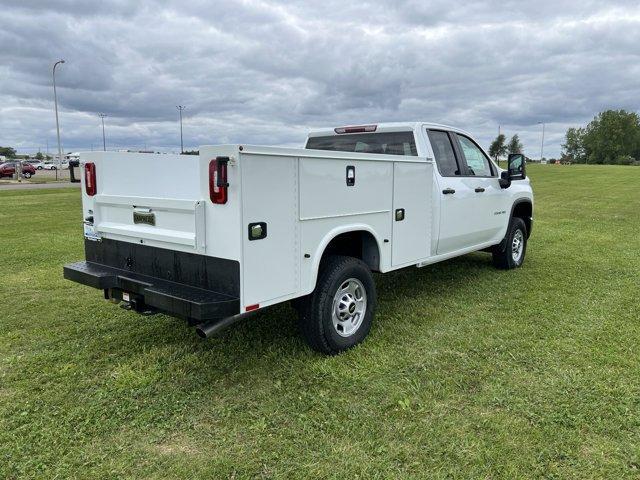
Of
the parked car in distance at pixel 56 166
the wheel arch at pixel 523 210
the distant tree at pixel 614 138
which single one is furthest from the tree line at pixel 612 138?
the wheel arch at pixel 523 210

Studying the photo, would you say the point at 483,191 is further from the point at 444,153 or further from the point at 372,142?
the point at 372,142

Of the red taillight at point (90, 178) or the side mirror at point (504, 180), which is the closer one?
the red taillight at point (90, 178)

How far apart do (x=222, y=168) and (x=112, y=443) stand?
1753 mm

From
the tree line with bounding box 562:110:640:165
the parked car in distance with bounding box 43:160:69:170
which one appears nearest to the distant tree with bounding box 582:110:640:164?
the tree line with bounding box 562:110:640:165

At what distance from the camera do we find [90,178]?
14.2 ft

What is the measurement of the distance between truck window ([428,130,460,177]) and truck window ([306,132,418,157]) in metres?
0.28

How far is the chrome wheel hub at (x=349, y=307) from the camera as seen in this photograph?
14.0 ft

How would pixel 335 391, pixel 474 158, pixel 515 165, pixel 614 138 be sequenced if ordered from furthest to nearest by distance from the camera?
pixel 614 138
pixel 515 165
pixel 474 158
pixel 335 391

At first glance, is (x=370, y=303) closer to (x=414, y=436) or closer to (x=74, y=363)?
(x=414, y=436)

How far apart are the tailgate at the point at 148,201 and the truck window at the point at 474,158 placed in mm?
3167

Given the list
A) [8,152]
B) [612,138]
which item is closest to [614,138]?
[612,138]

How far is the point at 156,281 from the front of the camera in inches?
152

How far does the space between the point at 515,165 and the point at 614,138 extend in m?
130

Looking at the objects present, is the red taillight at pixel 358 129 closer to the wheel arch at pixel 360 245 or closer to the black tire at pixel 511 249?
the wheel arch at pixel 360 245
